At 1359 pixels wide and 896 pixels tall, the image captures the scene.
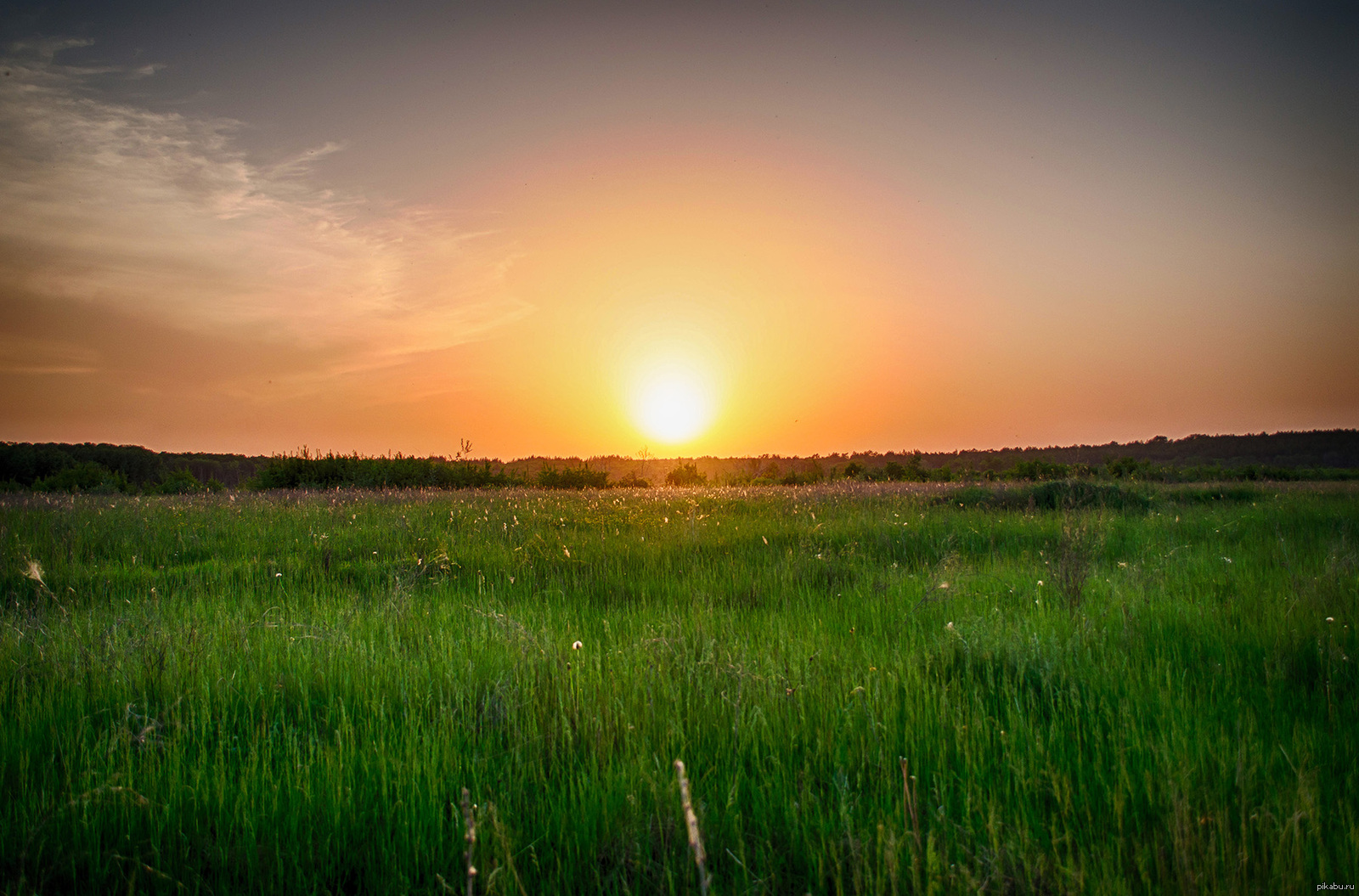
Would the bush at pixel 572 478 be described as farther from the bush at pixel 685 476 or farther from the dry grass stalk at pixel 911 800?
the dry grass stalk at pixel 911 800

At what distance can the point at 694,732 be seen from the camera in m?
2.78

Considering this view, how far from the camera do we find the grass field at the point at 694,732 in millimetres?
Result: 1979

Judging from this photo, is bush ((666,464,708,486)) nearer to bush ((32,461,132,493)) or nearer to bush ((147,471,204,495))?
bush ((147,471,204,495))

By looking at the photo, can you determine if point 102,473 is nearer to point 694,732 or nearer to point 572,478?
point 572,478

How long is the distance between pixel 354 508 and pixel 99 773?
10469 millimetres

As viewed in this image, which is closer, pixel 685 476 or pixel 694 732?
pixel 694 732

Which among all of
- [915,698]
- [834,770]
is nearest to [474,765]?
[834,770]

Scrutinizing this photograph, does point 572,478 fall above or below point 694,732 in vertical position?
above

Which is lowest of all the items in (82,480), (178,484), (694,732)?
(694,732)

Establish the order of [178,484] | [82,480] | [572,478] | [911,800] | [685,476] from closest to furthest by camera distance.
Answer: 1. [911,800]
2. [178,484]
3. [82,480]
4. [572,478]
5. [685,476]

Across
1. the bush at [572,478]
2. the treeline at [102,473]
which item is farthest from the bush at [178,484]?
the bush at [572,478]

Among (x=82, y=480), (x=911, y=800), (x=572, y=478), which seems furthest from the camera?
(x=572, y=478)

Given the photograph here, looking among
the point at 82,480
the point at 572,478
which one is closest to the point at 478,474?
the point at 572,478

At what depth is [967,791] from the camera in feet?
7.38
